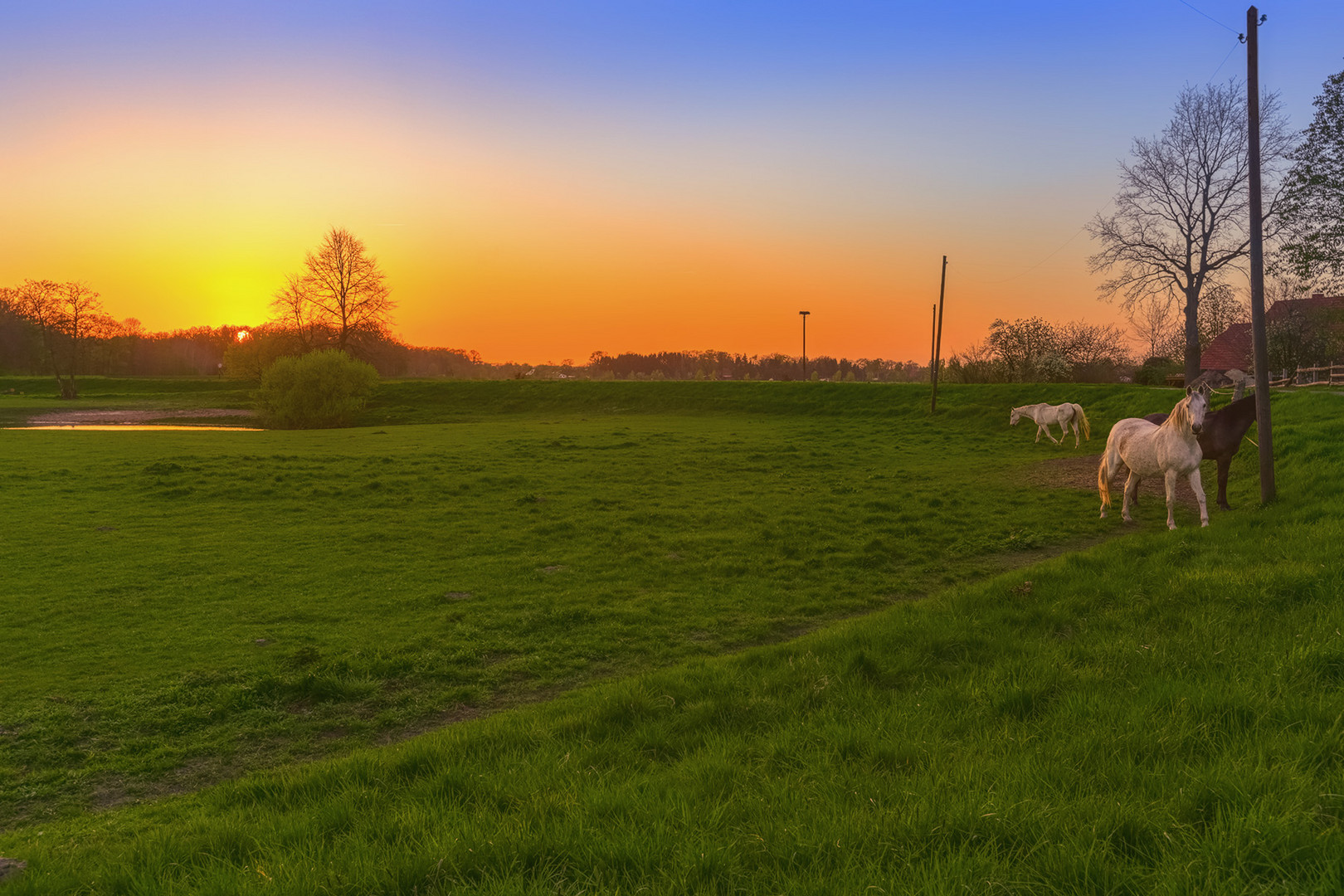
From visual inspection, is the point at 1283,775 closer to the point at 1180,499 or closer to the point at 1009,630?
the point at 1009,630

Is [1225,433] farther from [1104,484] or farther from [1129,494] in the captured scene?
[1104,484]

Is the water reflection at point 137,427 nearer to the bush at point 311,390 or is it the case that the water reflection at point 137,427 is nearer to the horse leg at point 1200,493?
the bush at point 311,390

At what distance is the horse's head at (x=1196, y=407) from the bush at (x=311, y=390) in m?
47.0

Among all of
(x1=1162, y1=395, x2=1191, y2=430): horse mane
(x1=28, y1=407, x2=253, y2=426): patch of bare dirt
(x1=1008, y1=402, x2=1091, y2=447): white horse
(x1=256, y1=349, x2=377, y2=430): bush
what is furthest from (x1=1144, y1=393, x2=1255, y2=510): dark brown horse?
(x1=28, y1=407, x2=253, y2=426): patch of bare dirt

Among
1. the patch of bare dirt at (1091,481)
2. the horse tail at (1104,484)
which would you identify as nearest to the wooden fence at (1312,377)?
the patch of bare dirt at (1091,481)

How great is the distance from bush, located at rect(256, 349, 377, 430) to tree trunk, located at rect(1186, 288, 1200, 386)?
5041 cm

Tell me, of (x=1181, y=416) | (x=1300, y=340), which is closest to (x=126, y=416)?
(x=1181, y=416)

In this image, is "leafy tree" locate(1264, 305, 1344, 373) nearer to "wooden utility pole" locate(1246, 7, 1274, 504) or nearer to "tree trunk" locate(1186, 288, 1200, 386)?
"tree trunk" locate(1186, 288, 1200, 386)

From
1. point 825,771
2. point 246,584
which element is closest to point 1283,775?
point 825,771

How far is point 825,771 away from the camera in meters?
4.38

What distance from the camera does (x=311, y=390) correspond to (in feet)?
158

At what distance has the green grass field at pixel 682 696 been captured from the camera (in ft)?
11.1

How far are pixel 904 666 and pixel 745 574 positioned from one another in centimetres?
578

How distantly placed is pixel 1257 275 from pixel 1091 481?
29.0 ft
